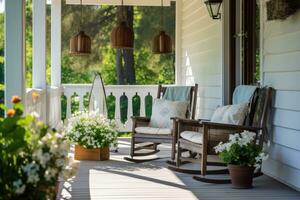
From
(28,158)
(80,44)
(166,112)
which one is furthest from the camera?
(80,44)

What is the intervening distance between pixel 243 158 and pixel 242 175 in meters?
0.15

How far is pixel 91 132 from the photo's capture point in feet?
21.5

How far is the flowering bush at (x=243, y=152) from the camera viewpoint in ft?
16.3

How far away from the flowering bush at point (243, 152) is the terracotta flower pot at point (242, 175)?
44 mm

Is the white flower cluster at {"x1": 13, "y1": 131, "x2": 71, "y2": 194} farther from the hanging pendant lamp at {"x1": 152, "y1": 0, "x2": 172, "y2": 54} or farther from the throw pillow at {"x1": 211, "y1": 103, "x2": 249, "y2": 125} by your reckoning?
the hanging pendant lamp at {"x1": 152, "y1": 0, "x2": 172, "y2": 54}

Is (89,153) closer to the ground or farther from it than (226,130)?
closer to the ground

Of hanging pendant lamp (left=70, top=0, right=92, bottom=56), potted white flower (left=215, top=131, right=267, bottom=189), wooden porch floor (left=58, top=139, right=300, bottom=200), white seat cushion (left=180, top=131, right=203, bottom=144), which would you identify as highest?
hanging pendant lamp (left=70, top=0, right=92, bottom=56)

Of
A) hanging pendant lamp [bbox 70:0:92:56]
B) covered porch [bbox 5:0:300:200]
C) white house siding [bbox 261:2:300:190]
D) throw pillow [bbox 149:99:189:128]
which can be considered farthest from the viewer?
hanging pendant lamp [bbox 70:0:92:56]

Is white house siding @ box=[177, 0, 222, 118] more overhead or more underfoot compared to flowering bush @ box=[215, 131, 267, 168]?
more overhead

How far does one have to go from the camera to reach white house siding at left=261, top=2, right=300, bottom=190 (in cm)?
485

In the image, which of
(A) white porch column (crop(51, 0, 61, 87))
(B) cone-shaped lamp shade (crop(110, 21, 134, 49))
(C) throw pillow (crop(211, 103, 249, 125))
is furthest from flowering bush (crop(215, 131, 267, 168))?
(A) white porch column (crop(51, 0, 61, 87))

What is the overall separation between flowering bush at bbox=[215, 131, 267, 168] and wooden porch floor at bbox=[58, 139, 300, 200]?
250 mm

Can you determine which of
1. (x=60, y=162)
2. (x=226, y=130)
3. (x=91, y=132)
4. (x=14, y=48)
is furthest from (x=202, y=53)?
(x=60, y=162)

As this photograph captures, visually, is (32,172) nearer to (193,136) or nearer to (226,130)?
(226,130)
